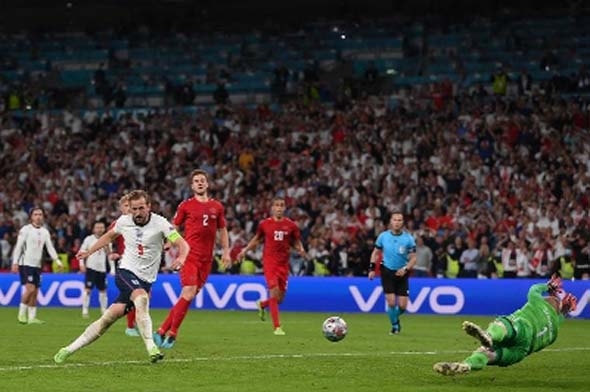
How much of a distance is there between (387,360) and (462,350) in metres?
2.38

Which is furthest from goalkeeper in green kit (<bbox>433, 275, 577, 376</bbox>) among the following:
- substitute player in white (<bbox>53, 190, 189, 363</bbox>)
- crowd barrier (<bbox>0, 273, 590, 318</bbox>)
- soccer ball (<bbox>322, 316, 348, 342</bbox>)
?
crowd barrier (<bbox>0, 273, 590, 318</bbox>)

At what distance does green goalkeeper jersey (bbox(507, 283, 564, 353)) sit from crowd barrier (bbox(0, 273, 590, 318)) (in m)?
15.6

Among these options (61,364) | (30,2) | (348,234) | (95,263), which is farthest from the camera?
(30,2)

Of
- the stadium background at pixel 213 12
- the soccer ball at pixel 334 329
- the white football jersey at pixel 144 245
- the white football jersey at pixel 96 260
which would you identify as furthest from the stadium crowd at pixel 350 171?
the white football jersey at pixel 144 245

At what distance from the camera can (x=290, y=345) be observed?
2034 cm

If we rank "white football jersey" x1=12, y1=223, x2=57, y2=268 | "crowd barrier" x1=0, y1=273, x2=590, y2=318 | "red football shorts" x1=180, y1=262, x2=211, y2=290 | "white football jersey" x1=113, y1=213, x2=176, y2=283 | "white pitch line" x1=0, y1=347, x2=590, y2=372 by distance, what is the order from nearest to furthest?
"white pitch line" x1=0, y1=347, x2=590, y2=372 → "white football jersey" x1=113, y1=213, x2=176, y2=283 → "red football shorts" x1=180, y1=262, x2=211, y2=290 → "white football jersey" x1=12, y1=223, x2=57, y2=268 → "crowd barrier" x1=0, y1=273, x2=590, y2=318

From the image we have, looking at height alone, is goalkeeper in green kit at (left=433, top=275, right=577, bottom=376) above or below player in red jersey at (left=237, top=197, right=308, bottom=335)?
above

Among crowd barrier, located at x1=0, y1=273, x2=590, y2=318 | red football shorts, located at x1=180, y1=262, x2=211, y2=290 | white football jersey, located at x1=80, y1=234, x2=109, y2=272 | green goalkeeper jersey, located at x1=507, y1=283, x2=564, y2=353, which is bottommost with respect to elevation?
crowd barrier, located at x1=0, y1=273, x2=590, y2=318

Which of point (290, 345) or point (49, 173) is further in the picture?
point (49, 173)

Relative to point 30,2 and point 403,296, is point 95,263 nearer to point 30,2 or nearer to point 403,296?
point 403,296

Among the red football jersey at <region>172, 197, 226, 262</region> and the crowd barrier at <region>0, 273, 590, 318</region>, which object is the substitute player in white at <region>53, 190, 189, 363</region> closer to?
the red football jersey at <region>172, 197, 226, 262</region>

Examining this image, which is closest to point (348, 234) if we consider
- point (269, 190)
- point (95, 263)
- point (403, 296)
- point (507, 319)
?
point (269, 190)

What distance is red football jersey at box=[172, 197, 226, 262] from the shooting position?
811 inches

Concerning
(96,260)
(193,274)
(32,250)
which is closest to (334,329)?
(193,274)
